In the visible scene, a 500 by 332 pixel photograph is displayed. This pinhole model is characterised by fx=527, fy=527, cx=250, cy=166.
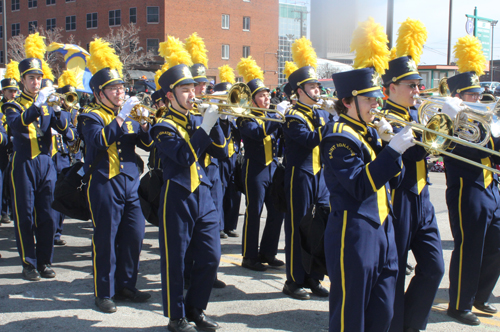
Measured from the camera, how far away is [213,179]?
5.79 m

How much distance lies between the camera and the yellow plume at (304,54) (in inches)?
227

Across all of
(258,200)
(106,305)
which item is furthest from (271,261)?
(106,305)

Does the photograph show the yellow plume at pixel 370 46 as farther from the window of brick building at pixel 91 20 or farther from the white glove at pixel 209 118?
the window of brick building at pixel 91 20

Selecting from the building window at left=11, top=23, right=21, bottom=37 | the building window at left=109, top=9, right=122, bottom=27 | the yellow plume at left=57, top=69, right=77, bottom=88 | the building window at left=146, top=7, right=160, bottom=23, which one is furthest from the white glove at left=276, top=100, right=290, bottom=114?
the building window at left=11, top=23, right=21, bottom=37

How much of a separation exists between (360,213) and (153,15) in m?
47.3

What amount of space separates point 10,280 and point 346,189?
3904 mm

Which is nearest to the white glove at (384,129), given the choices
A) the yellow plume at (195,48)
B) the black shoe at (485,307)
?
the black shoe at (485,307)

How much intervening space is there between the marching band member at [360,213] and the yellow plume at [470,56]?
255cm

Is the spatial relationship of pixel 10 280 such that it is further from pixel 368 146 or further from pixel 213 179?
pixel 368 146

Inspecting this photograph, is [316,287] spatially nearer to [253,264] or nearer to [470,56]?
[253,264]

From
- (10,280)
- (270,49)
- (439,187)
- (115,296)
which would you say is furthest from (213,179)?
(270,49)

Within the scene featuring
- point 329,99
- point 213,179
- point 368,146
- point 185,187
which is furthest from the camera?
point 213,179

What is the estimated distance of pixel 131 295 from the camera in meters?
4.76

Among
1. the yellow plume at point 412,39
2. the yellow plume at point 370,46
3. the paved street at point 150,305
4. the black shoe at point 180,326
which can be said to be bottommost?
the paved street at point 150,305
